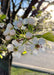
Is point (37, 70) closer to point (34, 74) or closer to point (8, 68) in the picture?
point (34, 74)

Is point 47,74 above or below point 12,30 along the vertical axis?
below

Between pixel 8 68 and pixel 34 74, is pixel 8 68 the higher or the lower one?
the higher one

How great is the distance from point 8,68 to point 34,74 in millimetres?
1694

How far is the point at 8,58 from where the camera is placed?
2.43 m

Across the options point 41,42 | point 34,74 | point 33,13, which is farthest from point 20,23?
point 34,74

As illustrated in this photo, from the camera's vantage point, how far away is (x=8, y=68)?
2.62 meters

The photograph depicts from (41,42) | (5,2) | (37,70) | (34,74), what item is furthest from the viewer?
(37,70)

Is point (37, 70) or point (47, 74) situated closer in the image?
point (47, 74)

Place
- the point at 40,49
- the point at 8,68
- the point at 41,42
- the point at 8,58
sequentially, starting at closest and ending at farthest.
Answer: the point at 41,42 < the point at 40,49 < the point at 8,58 < the point at 8,68

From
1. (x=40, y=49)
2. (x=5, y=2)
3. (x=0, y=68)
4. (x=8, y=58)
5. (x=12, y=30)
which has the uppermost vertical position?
(x=5, y=2)

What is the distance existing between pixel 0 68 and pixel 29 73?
5.86 ft

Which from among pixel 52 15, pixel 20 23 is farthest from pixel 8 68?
pixel 20 23

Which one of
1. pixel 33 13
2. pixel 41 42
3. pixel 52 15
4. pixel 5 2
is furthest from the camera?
pixel 52 15

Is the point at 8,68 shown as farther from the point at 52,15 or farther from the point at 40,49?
the point at 40,49
